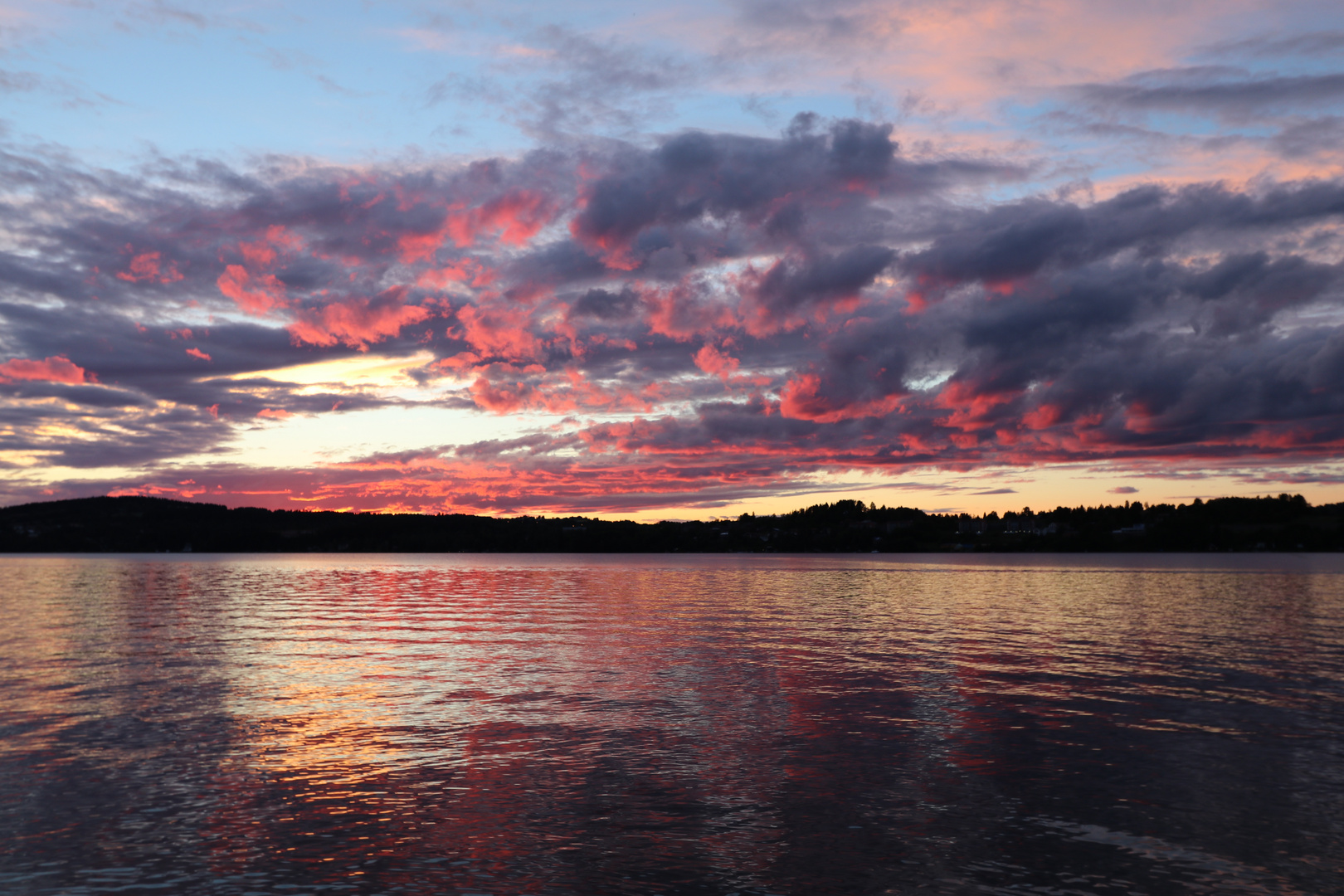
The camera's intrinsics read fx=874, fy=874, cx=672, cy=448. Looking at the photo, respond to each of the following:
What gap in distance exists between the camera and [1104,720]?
28.8m

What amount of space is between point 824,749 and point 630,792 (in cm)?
679

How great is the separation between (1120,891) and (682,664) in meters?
28.0

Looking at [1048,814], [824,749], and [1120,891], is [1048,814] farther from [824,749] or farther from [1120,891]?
[824,749]

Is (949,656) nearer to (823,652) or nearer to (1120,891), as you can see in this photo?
(823,652)

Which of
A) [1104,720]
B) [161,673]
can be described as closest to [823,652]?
[1104,720]

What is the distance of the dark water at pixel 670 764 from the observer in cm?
1591

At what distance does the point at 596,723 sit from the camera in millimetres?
28094

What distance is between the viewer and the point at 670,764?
23078 mm

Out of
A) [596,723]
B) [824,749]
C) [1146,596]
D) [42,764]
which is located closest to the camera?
[42,764]

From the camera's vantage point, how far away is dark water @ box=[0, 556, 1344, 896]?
52.2 feet

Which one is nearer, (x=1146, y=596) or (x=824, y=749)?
(x=824, y=749)

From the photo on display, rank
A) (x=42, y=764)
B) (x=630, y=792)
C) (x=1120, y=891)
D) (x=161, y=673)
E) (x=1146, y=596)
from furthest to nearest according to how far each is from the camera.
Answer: (x=1146, y=596) < (x=161, y=673) < (x=42, y=764) < (x=630, y=792) < (x=1120, y=891)

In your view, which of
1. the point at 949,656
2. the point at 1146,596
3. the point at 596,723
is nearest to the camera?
the point at 596,723

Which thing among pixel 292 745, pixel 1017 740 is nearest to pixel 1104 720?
pixel 1017 740
